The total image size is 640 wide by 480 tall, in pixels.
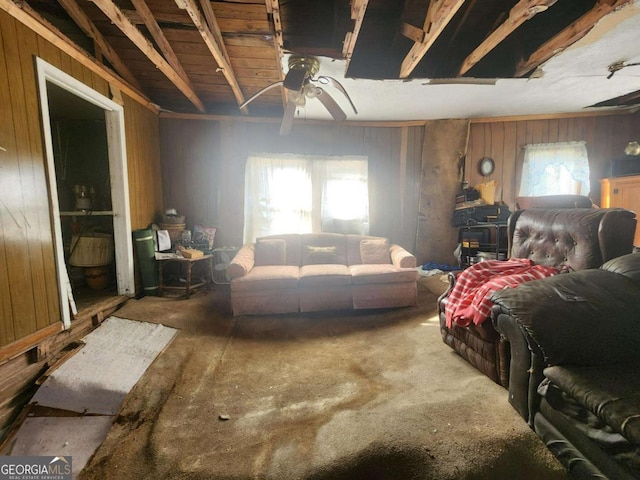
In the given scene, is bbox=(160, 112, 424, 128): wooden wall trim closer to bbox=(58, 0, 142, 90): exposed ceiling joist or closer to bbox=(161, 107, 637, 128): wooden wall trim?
bbox=(161, 107, 637, 128): wooden wall trim

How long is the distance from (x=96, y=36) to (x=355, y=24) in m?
2.34

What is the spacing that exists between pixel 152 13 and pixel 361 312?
3252 mm

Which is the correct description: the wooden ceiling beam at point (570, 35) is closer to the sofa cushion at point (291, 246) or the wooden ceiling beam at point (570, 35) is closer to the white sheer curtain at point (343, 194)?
the white sheer curtain at point (343, 194)

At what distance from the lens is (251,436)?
4.90ft

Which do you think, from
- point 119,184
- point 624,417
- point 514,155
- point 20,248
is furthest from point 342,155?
point 624,417

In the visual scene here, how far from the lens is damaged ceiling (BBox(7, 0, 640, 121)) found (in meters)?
2.17

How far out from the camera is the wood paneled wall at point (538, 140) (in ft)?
13.7

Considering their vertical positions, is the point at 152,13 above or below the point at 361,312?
above

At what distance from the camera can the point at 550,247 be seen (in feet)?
6.57

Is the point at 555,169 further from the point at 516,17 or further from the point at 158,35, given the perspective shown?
the point at 158,35

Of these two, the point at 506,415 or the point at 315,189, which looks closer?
the point at 506,415

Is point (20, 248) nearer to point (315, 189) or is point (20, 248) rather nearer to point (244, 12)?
point (244, 12)

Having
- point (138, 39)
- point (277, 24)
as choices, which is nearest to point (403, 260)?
point (277, 24)

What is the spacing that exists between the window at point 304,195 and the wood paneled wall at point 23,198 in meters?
2.33
